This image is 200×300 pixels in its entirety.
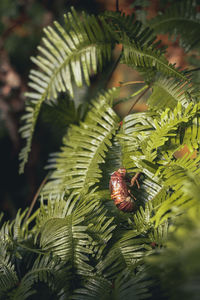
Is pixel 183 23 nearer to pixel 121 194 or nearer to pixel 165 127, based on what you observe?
pixel 165 127

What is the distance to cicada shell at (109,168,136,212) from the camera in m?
0.78

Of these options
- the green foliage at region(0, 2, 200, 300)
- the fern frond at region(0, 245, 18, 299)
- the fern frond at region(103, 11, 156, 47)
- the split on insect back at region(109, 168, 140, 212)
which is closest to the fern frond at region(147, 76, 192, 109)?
the green foliage at region(0, 2, 200, 300)

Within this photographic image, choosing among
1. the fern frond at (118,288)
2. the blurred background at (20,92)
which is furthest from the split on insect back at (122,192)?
the blurred background at (20,92)

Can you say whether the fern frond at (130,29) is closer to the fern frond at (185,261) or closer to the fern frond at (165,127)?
the fern frond at (165,127)

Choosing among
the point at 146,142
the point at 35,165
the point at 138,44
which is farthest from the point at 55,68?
the point at 35,165

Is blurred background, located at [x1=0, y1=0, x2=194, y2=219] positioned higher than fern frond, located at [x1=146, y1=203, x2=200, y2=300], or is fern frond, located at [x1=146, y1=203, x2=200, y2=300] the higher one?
blurred background, located at [x1=0, y1=0, x2=194, y2=219]

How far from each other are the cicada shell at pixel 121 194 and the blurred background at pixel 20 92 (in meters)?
1.37

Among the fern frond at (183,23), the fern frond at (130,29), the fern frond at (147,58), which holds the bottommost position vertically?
the fern frond at (147,58)

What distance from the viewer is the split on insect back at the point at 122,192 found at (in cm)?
78

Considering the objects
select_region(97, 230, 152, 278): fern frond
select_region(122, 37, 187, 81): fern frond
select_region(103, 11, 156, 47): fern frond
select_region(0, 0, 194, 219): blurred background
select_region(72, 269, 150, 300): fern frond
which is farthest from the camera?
select_region(0, 0, 194, 219): blurred background

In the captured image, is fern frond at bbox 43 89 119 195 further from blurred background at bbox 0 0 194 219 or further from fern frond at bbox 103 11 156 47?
blurred background at bbox 0 0 194 219

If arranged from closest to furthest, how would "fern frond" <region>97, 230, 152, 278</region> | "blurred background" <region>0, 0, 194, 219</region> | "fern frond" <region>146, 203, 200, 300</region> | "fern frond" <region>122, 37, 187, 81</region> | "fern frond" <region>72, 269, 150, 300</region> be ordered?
"fern frond" <region>146, 203, 200, 300</region>
"fern frond" <region>72, 269, 150, 300</region>
"fern frond" <region>97, 230, 152, 278</region>
"fern frond" <region>122, 37, 187, 81</region>
"blurred background" <region>0, 0, 194, 219</region>

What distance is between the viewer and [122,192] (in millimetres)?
780

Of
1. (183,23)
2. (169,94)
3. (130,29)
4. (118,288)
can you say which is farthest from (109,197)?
(183,23)
